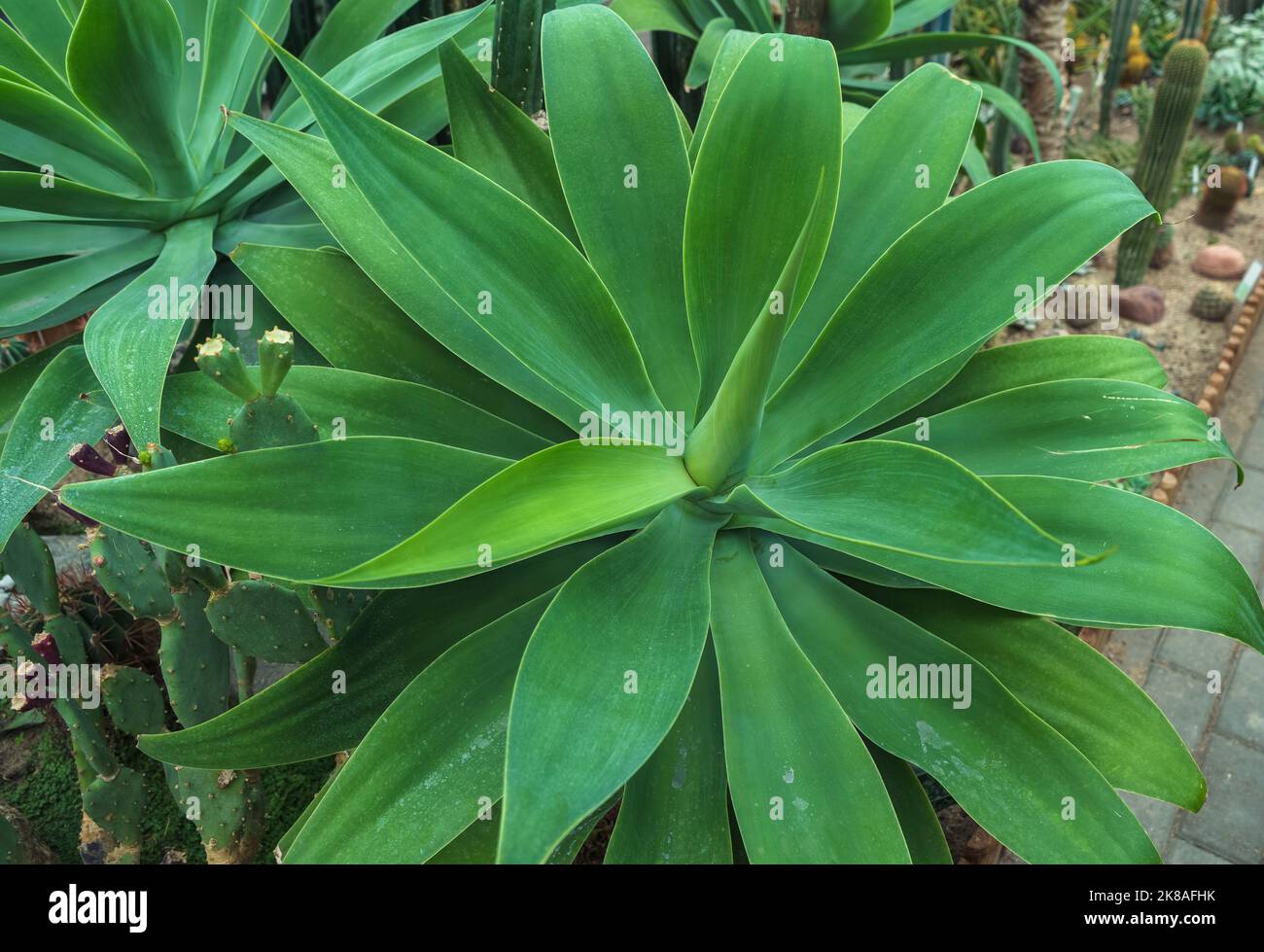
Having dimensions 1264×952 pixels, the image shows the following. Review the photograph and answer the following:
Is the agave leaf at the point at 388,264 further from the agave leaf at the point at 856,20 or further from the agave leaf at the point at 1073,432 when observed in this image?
the agave leaf at the point at 856,20

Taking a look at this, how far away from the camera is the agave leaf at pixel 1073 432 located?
140cm

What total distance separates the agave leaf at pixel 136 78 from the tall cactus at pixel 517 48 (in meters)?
0.50

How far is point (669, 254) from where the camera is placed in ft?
4.74

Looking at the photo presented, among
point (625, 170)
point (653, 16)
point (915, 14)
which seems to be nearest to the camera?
point (625, 170)

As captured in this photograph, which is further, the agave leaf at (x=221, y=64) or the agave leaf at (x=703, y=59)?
the agave leaf at (x=703, y=59)

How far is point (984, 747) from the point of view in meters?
1.20

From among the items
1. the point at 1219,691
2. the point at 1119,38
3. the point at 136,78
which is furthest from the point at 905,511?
the point at 1119,38

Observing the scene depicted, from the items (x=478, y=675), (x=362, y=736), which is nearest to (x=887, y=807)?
(x=478, y=675)

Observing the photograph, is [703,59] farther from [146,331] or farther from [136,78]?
[146,331]

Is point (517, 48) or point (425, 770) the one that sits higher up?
point (517, 48)

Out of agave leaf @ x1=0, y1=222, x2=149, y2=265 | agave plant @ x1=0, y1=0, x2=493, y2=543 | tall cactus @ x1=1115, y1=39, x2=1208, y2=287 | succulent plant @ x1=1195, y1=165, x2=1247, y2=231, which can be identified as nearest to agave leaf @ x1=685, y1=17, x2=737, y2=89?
agave plant @ x1=0, y1=0, x2=493, y2=543

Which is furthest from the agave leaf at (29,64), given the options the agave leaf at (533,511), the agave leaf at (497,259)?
the agave leaf at (533,511)

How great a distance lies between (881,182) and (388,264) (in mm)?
729
